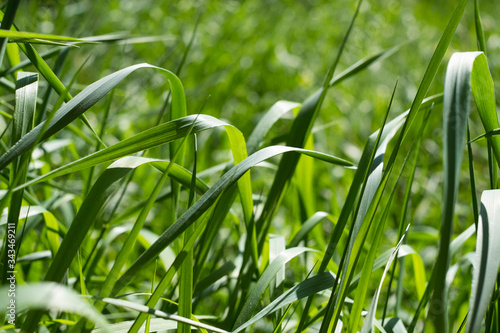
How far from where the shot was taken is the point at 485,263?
1.21ft

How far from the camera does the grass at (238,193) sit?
1.51 feet

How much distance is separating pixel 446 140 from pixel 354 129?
158 centimetres

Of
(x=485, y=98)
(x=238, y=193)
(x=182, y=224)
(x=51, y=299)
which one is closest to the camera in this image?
(x=51, y=299)

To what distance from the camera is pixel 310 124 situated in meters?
0.72

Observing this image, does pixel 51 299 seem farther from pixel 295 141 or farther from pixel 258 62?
pixel 258 62

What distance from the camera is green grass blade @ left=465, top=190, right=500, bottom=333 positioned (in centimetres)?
33

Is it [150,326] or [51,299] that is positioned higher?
[51,299]

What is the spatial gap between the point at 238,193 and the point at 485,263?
1.27 ft

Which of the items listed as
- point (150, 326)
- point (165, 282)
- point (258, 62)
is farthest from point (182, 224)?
point (258, 62)

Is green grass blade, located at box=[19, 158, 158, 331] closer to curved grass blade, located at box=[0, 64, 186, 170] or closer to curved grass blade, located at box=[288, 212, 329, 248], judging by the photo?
curved grass blade, located at box=[0, 64, 186, 170]

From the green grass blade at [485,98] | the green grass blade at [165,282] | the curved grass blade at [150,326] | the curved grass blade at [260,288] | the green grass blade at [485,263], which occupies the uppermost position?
the green grass blade at [485,98]

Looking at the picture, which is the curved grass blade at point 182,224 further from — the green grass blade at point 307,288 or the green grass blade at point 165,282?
the green grass blade at point 307,288

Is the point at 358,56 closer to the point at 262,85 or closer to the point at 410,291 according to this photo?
the point at 262,85

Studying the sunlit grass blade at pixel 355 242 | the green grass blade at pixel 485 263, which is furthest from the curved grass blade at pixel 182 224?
the green grass blade at pixel 485 263
